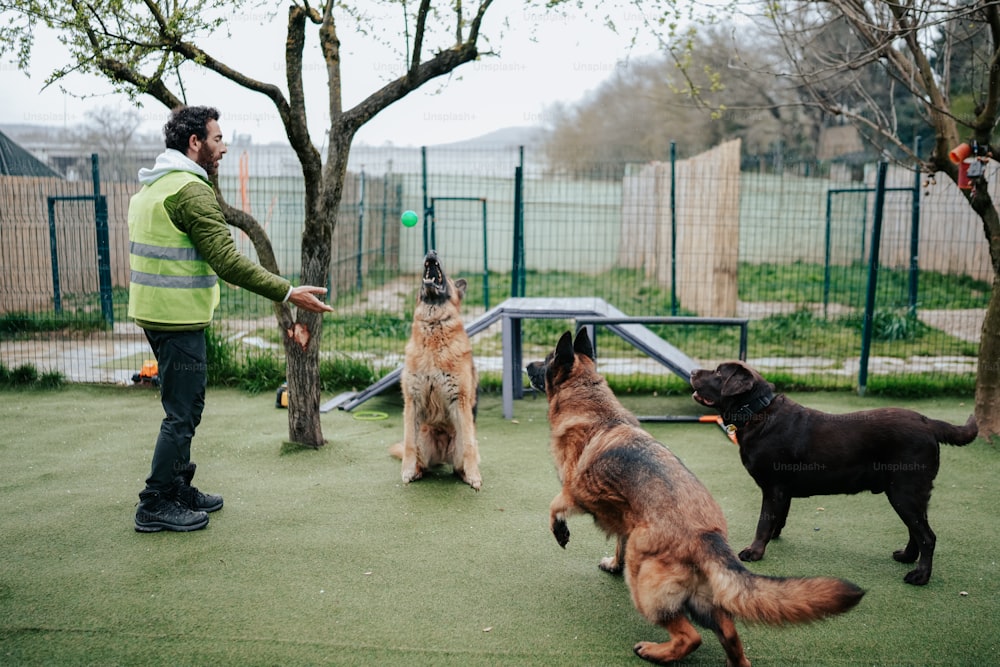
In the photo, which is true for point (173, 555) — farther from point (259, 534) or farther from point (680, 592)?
point (680, 592)

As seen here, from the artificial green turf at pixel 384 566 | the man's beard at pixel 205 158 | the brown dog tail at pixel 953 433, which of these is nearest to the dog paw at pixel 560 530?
the artificial green turf at pixel 384 566


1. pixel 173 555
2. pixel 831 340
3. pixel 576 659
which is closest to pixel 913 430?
pixel 576 659

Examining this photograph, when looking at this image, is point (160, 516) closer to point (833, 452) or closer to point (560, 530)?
point (560, 530)

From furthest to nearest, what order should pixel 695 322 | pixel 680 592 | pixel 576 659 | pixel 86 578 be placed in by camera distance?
pixel 695 322
pixel 86 578
pixel 576 659
pixel 680 592

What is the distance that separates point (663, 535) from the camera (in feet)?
9.75

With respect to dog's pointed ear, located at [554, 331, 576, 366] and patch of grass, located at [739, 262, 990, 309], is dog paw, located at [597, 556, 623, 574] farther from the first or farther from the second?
patch of grass, located at [739, 262, 990, 309]

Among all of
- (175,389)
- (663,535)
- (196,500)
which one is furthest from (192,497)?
(663,535)

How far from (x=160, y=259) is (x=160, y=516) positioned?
147 cm

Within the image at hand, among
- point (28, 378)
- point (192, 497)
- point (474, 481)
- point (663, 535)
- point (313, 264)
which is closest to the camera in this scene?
point (663, 535)

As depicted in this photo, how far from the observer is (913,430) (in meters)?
3.92

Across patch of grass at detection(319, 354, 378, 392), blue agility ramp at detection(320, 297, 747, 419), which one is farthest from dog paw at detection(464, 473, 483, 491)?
patch of grass at detection(319, 354, 378, 392)

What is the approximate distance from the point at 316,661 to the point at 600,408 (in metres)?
1.74

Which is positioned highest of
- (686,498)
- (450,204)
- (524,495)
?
(450,204)

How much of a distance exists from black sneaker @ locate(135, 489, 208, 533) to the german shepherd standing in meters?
1.53
